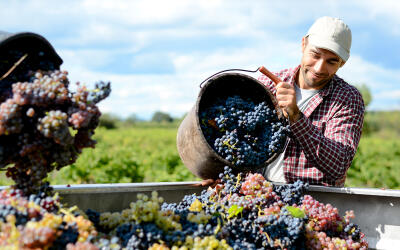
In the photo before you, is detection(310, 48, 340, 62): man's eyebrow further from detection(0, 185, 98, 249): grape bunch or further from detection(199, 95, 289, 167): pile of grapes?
detection(0, 185, 98, 249): grape bunch

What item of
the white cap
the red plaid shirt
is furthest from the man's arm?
the white cap

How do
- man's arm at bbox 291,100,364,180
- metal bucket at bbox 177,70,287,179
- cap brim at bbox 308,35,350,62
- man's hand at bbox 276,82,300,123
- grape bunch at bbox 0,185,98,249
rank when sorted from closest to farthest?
grape bunch at bbox 0,185,98,249 → metal bucket at bbox 177,70,287,179 → man's hand at bbox 276,82,300,123 → man's arm at bbox 291,100,364,180 → cap brim at bbox 308,35,350,62

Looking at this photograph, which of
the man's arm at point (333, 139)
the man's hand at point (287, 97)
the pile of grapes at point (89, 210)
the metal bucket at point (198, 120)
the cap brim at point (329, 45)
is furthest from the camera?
the cap brim at point (329, 45)

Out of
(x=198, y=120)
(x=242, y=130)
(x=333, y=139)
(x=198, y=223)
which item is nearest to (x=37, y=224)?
(x=198, y=223)

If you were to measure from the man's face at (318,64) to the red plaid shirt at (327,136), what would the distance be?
131 millimetres

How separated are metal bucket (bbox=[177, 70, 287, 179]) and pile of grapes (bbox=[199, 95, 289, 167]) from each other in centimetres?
4

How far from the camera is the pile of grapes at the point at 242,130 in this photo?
2.09 meters

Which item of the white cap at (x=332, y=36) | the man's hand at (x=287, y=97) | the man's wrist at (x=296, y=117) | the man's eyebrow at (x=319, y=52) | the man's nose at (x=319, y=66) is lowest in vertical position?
the man's wrist at (x=296, y=117)

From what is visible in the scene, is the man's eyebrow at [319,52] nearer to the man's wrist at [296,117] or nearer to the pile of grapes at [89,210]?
the man's wrist at [296,117]

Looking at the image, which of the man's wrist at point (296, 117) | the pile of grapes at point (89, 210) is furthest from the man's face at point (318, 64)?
the pile of grapes at point (89, 210)

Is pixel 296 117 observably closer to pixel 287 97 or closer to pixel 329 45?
pixel 287 97

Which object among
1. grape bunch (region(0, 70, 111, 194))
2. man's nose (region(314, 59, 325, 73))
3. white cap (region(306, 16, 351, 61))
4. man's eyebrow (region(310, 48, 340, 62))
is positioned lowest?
grape bunch (region(0, 70, 111, 194))

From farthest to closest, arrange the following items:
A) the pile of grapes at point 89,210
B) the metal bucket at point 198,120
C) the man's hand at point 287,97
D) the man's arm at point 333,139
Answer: the man's arm at point 333,139
the man's hand at point 287,97
the metal bucket at point 198,120
the pile of grapes at point 89,210

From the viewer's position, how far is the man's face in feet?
8.41
